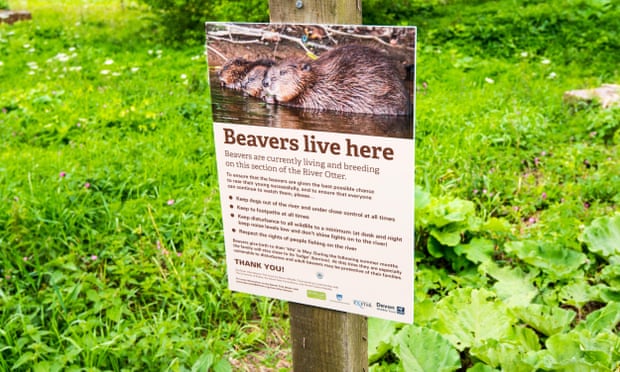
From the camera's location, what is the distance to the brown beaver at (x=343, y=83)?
1749 mm

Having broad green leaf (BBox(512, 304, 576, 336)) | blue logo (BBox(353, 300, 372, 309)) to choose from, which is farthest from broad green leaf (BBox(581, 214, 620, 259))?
blue logo (BBox(353, 300, 372, 309))

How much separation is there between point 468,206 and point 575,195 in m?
1.00

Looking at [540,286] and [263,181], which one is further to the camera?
[540,286]

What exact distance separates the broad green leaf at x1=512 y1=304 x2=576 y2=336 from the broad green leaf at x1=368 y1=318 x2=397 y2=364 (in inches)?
22.6

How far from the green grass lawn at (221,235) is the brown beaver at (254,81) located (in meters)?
1.22

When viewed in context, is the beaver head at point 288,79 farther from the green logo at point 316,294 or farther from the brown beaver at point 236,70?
the green logo at point 316,294

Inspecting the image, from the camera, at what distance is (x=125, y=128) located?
5.45m

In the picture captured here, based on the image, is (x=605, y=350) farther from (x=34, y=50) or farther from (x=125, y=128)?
(x=34, y=50)

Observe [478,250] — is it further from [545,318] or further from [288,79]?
[288,79]

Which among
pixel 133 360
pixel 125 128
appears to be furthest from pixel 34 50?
pixel 133 360

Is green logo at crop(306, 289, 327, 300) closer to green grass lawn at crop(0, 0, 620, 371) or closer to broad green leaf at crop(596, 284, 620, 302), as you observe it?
green grass lawn at crop(0, 0, 620, 371)

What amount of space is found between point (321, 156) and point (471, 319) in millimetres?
1402

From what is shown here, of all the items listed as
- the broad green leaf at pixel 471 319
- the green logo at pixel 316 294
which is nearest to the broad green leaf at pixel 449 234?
the broad green leaf at pixel 471 319

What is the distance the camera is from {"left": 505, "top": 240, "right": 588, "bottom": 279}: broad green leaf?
327cm
